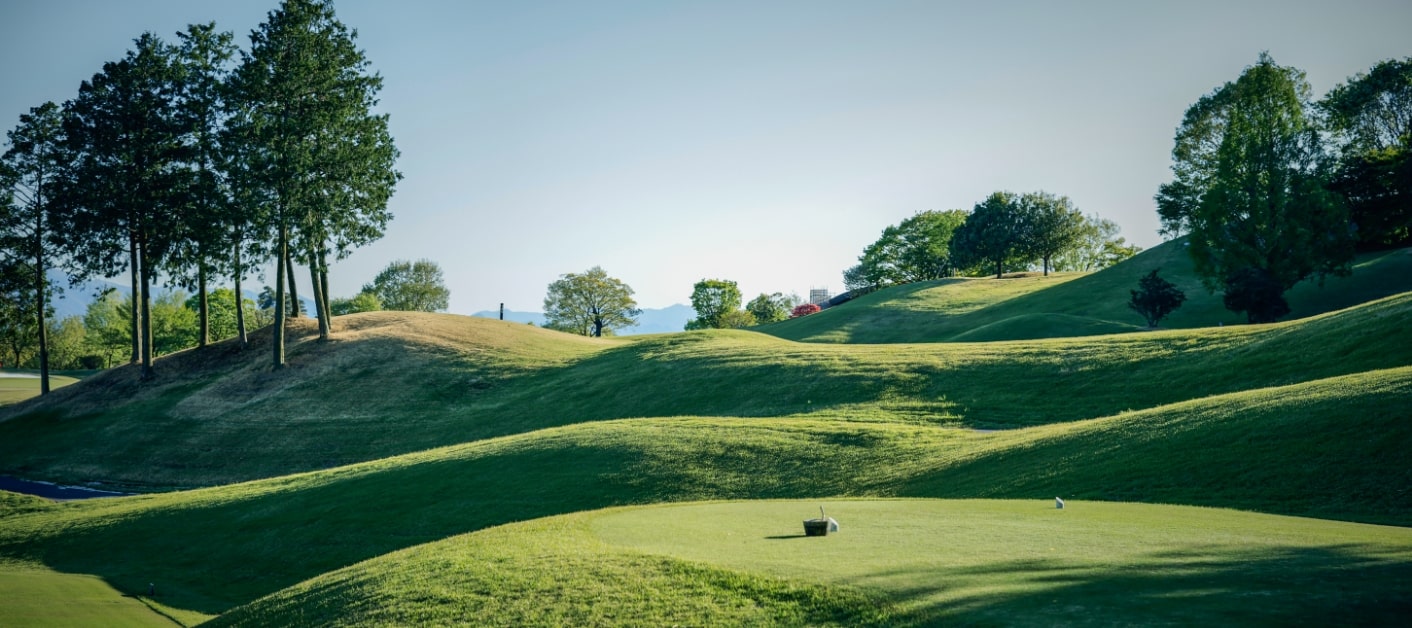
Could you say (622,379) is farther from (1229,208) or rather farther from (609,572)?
(1229,208)

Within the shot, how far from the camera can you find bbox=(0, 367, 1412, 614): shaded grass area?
62.7ft

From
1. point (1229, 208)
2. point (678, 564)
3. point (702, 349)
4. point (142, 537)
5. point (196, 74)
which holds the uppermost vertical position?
point (196, 74)

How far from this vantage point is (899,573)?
10.1 meters

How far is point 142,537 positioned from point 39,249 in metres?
44.4

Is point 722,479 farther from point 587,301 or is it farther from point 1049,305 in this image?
point 587,301

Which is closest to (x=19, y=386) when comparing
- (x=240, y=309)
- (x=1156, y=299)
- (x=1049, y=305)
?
(x=240, y=309)

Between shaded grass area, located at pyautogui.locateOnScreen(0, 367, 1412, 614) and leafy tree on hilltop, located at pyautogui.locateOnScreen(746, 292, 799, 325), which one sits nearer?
shaded grass area, located at pyautogui.locateOnScreen(0, 367, 1412, 614)

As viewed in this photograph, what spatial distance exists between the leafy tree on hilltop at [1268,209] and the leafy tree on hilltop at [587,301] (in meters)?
74.7

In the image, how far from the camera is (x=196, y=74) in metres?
58.6

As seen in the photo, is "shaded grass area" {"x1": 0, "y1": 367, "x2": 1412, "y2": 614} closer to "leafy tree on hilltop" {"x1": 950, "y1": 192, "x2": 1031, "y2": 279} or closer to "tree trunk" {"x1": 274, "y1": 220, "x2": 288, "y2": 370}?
"tree trunk" {"x1": 274, "y1": 220, "x2": 288, "y2": 370}

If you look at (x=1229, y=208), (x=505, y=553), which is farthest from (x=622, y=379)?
(x=1229, y=208)

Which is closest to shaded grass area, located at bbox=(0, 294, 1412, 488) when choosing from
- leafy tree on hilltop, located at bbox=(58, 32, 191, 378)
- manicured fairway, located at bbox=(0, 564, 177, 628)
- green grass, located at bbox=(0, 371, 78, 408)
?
leafy tree on hilltop, located at bbox=(58, 32, 191, 378)

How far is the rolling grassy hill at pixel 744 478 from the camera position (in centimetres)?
1007

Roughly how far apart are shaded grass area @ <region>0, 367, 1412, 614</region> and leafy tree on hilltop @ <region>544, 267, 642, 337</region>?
84.6m
